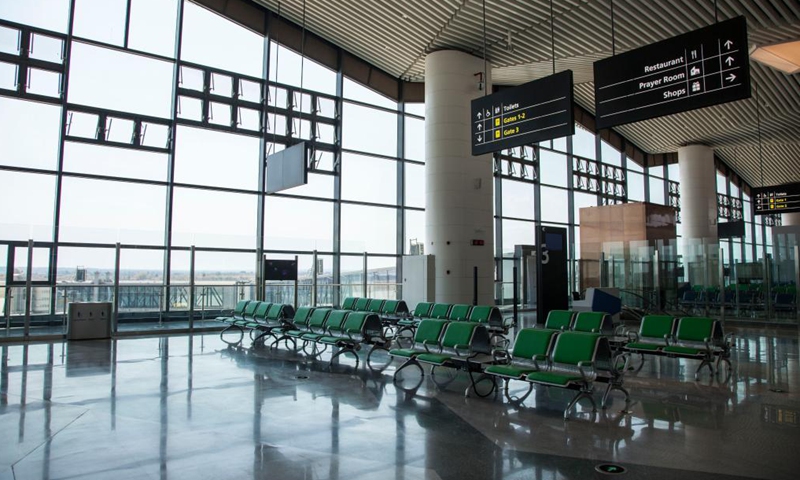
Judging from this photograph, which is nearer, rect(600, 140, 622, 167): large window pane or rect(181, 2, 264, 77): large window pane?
rect(181, 2, 264, 77): large window pane

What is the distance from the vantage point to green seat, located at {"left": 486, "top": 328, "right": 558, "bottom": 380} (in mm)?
5547

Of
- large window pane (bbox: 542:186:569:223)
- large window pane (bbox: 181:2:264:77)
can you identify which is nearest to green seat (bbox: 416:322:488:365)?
large window pane (bbox: 181:2:264:77)

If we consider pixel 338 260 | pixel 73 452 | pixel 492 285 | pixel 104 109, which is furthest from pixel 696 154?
pixel 73 452

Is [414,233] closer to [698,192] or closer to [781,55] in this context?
[781,55]

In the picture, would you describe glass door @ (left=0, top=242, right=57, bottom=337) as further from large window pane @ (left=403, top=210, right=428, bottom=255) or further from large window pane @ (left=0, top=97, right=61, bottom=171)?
large window pane @ (left=403, top=210, right=428, bottom=255)

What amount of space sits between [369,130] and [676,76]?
10800 millimetres

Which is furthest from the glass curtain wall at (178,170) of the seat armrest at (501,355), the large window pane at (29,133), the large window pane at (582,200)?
the seat armrest at (501,355)

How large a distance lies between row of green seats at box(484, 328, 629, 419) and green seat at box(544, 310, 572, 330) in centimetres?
228

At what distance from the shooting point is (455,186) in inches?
539

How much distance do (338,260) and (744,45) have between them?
36.7ft

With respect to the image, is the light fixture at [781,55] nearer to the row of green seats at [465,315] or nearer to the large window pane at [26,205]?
the row of green seats at [465,315]

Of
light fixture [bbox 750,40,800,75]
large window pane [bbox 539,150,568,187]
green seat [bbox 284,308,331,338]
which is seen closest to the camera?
green seat [bbox 284,308,331,338]

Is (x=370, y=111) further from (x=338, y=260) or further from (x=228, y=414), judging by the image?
(x=228, y=414)

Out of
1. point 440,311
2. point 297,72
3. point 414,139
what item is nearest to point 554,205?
point 414,139
